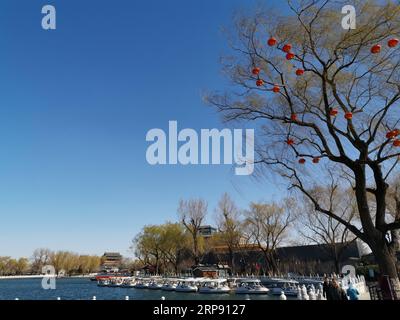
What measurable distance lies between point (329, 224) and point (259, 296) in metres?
10.7

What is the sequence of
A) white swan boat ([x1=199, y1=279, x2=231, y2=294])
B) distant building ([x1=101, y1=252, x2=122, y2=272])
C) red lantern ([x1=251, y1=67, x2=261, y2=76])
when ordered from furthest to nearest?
distant building ([x1=101, y1=252, x2=122, y2=272]), white swan boat ([x1=199, y1=279, x2=231, y2=294]), red lantern ([x1=251, y1=67, x2=261, y2=76])

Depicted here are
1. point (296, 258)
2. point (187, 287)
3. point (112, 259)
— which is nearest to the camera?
point (187, 287)

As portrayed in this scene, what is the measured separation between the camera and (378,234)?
→ 9336 millimetres

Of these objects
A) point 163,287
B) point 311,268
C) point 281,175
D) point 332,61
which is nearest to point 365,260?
point 311,268

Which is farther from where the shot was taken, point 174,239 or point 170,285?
point 174,239

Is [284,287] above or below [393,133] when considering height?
below

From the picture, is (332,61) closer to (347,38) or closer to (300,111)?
(347,38)

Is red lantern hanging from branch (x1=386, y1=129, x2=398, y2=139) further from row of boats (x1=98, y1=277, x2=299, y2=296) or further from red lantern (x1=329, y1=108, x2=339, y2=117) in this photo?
row of boats (x1=98, y1=277, x2=299, y2=296)

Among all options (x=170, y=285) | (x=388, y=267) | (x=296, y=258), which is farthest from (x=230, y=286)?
(x=388, y=267)

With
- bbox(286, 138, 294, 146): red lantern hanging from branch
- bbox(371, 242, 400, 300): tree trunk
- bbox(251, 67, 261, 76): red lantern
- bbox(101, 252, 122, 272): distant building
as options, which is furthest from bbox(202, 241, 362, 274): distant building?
bbox(101, 252, 122, 272): distant building

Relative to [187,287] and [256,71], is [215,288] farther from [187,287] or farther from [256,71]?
[256,71]

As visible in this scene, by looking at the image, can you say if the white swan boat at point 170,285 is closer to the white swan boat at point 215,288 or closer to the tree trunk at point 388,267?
the white swan boat at point 215,288

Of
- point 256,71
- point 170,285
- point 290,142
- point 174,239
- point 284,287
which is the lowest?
point 170,285

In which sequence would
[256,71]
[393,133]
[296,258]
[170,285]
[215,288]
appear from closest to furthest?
[393,133] < [256,71] < [215,288] < [170,285] < [296,258]
